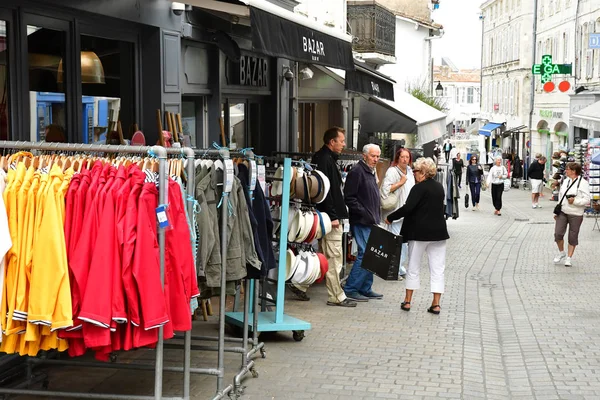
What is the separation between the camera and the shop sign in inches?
495

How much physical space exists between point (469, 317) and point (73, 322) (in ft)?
20.1

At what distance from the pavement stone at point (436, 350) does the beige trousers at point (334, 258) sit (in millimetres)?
221

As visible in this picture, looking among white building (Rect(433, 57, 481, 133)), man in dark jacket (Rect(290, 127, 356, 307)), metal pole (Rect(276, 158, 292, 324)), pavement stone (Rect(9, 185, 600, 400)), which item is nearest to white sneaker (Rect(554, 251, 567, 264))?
pavement stone (Rect(9, 185, 600, 400))

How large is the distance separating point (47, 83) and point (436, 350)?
4271 mm

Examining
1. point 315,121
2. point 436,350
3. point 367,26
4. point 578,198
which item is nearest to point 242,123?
point 315,121

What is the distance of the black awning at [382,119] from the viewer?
18.0 meters

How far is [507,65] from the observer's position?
5747 cm

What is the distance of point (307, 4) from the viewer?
20953 millimetres

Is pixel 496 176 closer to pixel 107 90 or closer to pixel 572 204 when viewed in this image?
pixel 572 204

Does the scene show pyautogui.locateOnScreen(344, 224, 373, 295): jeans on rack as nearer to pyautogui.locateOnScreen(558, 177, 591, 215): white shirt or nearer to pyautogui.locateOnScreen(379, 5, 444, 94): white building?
pyautogui.locateOnScreen(558, 177, 591, 215): white shirt

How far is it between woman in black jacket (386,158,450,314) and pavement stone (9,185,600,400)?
0.45m

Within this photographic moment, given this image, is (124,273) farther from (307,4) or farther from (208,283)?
(307,4)

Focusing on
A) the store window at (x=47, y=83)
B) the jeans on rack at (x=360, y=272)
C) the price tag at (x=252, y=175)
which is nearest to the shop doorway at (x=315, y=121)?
the jeans on rack at (x=360, y=272)

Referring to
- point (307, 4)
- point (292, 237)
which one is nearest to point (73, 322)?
point (292, 237)
